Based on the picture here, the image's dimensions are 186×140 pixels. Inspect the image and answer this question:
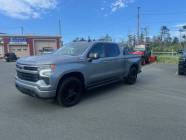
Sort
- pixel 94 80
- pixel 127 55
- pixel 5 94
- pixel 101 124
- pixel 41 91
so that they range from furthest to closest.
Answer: pixel 127 55 < pixel 5 94 < pixel 94 80 < pixel 41 91 < pixel 101 124

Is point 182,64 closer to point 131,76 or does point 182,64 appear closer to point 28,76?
point 131,76

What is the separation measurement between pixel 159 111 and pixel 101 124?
5.65 ft

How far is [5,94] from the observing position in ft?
22.8

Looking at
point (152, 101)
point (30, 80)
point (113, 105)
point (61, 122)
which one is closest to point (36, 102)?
point (30, 80)

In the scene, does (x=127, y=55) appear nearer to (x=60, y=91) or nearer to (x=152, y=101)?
(x=152, y=101)

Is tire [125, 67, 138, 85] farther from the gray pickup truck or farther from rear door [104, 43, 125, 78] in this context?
the gray pickup truck

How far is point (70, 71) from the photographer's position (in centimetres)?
533

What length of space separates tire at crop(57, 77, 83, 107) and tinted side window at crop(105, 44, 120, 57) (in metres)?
1.78

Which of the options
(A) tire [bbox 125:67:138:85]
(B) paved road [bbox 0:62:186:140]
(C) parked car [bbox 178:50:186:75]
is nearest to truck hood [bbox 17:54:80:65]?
(B) paved road [bbox 0:62:186:140]

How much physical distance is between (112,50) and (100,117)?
3.10m

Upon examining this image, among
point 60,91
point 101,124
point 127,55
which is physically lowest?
point 101,124

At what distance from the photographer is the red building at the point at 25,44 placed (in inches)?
1694

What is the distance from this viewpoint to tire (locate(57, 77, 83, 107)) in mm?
5281

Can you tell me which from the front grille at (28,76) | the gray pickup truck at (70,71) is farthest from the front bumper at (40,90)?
the front grille at (28,76)
